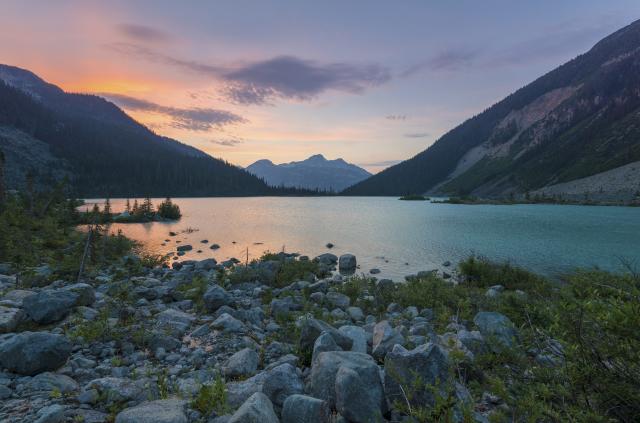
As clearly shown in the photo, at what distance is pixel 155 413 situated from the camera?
565 cm

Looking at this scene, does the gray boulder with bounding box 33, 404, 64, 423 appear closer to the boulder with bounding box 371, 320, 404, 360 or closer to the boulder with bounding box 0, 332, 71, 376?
the boulder with bounding box 0, 332, 71, 376

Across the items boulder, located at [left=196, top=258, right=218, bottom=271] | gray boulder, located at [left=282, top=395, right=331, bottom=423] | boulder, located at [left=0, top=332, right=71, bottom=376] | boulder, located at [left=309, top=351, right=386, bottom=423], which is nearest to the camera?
gray boulder, located at [left=282, top=395, right=331, bottom=423]

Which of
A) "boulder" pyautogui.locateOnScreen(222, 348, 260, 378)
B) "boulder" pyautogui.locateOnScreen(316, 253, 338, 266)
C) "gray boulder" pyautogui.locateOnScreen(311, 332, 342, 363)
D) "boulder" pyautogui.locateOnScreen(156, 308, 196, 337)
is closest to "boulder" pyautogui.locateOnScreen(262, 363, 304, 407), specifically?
Result: "gray boulder" pyautogui.locateOnScreen(311, 332, 342, 363)

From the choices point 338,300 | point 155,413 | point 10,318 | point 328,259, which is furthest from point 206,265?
point 155,413

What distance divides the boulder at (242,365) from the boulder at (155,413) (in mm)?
2084

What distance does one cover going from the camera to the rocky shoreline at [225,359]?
220 inches

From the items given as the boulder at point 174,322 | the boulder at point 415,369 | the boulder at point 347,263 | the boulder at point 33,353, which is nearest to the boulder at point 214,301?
the boulder at point 174,322

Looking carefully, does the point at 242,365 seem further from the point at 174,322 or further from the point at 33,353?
the point at 33,353

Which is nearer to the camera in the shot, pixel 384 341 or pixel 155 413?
pixel 155 413

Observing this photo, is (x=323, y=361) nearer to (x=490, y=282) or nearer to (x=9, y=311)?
(x=9, y=311)

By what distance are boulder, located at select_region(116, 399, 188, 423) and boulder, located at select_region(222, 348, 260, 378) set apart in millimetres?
2084

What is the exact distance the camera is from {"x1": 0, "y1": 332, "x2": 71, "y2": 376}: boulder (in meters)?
7.27

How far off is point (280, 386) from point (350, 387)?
156 cm

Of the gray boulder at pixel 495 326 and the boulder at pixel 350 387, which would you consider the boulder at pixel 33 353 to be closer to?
the boulder at pixel 350 387
